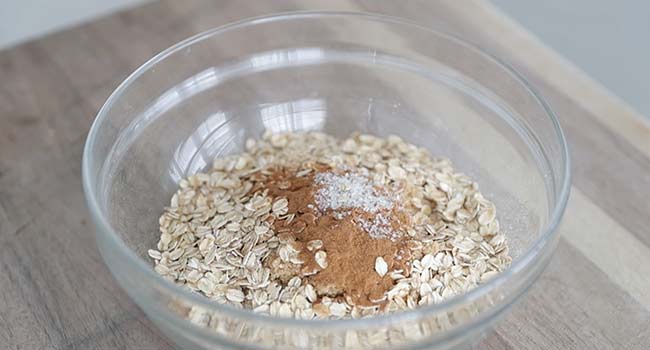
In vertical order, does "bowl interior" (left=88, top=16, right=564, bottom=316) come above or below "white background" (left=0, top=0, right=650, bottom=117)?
above

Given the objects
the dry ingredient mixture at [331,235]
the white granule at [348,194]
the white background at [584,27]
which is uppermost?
the white granule at [348,194]

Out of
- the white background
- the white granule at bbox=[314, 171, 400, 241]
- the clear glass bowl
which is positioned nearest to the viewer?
the clear glass bowl

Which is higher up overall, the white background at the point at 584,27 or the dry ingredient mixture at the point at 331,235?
the dry ingredient mixture at the point at 331,235

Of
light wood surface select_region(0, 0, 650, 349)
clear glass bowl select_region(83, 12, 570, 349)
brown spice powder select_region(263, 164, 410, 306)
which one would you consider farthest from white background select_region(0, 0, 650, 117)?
brown spice powder select_region(263, 164, 410, 306)

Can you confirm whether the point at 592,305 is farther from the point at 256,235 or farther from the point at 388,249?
the point at 256,235

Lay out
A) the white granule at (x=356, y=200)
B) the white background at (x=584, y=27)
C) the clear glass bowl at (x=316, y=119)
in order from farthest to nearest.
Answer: the white background at (x=584, y=27) < the white granule at (x=356, y=200) < the clear glass bowl at (x=316, y=119)

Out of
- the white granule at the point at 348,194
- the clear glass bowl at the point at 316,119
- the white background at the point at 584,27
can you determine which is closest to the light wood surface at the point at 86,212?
the clear glass bowl at the point at 316,119

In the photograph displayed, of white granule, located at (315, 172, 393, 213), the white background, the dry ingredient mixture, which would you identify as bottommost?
the white background

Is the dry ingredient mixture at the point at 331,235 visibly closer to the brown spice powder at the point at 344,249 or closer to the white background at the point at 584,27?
the brown spice powder at the point at 344,249

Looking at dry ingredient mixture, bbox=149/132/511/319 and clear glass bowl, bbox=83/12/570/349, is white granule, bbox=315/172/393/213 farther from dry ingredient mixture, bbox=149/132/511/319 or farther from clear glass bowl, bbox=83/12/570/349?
clear glass bowl, bbox=83/12/570/349
